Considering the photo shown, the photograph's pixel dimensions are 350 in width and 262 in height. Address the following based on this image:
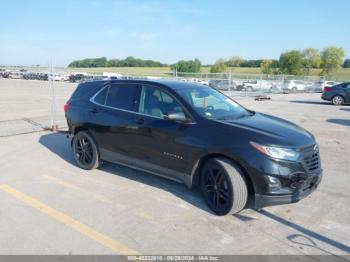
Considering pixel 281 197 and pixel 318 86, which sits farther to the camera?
pixel 318 86

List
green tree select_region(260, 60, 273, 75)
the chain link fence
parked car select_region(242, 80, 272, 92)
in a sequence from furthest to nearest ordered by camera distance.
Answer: green tree select_region(260, 60, 273, 75) → parked car select_region(242, 80, 272, 92) → the chain link fence

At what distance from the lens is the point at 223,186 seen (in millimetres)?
4055

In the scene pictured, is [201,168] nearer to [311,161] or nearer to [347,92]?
[311,161]

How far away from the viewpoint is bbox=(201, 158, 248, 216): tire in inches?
153

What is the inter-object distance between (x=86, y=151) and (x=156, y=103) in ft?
6.28

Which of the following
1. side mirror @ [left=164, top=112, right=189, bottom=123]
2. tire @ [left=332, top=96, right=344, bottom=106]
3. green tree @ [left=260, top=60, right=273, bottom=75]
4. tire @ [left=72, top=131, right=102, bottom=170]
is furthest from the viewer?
green tree @ [left=260, top=60, right=273, bottom=75]

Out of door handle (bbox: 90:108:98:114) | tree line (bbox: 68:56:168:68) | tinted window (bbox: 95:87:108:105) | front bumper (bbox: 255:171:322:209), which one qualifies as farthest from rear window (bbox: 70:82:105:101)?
tree line (bbox: 68:56:168:68)

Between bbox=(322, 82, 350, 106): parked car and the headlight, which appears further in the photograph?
bbox=(322, 82, 350, 106): parked car

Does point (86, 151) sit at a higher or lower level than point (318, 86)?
lower

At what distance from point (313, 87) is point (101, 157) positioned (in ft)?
113

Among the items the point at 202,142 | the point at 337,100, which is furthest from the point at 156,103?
the point at 337,100

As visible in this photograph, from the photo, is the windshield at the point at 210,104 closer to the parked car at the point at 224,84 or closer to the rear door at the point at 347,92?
the rear door at the point at 347,92

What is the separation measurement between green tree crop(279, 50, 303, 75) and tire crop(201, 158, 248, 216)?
2592 inches

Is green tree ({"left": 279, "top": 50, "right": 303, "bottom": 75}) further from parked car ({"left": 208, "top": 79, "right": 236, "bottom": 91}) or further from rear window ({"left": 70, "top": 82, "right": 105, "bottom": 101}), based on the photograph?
rear window ({"left": 70, "top": 82, "right": 105, "bottom": 101})
